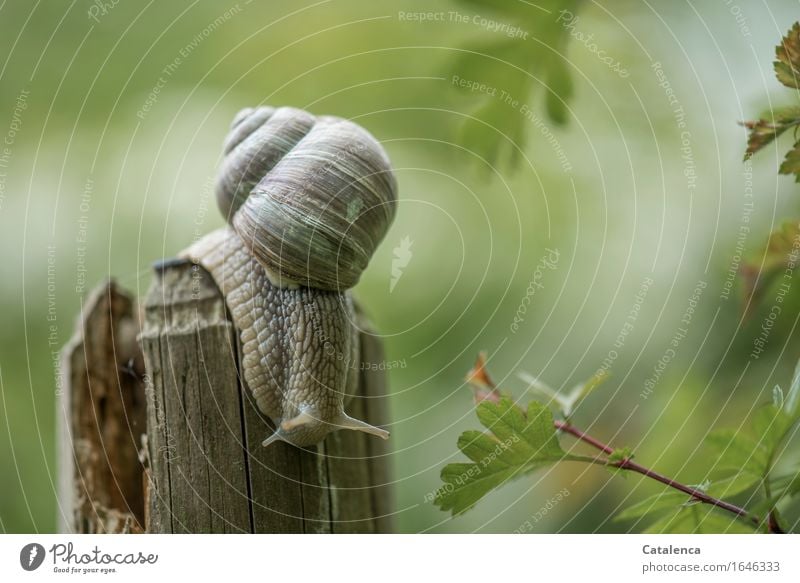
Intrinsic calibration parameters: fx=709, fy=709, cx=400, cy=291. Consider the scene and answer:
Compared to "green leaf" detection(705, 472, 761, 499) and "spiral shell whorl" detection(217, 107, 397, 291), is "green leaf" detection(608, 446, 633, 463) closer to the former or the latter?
"green leaf" detection(705, 472, 761, 499)

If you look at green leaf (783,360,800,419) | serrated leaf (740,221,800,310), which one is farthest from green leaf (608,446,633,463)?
serrated leaf (740,221,800,310)

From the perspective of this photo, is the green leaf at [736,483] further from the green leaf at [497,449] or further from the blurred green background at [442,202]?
the blurred green background at [442,202]

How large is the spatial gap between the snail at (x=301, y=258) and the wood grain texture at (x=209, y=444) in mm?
24

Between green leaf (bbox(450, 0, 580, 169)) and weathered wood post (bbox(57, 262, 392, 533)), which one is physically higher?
green leaf (bbox(450, 0, 580, 169))

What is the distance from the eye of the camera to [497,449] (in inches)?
33.5

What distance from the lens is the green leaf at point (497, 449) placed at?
85 centimetres

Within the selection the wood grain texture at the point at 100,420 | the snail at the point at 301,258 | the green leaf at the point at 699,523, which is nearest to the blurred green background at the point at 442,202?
the wood grain texture at the point at 100,420

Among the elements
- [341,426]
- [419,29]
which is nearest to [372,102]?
[419,29]

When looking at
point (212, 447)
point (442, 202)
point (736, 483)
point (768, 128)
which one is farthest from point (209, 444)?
point (442, 202)

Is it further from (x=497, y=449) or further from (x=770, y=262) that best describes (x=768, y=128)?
(x=497, y=449)

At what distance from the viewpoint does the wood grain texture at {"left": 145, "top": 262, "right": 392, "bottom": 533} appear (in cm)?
92

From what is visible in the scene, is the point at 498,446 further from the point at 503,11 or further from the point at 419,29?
the point at 419,29

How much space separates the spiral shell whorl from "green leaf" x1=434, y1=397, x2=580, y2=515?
10.7 inches

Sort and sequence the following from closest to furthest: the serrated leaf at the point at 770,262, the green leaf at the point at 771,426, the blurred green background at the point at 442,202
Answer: the green leaf at the point at 771,426, the serrated leaf at the point at 770,262, the blurred green background at the point at 442,202
